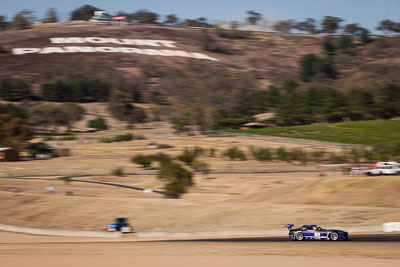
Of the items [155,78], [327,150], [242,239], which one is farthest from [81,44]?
[242,239]

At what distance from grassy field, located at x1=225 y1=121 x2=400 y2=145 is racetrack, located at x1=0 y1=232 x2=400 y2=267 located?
6396 centimetres

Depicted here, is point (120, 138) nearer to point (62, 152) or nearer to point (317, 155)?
point (62, 152)

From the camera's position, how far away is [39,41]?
189 m

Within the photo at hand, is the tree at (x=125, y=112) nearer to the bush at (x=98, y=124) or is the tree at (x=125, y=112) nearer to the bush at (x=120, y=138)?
the bush at (x=98, y=124)

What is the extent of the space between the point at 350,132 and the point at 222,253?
7801cm

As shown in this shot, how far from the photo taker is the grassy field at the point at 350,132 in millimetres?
83256

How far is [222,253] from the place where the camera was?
1848 cm

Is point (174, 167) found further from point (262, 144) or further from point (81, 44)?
point (81, 44)

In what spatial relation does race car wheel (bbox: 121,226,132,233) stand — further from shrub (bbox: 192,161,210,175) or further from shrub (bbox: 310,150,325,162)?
shrub (bbox: 310,150,325,162)

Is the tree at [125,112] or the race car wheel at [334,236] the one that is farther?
the tree at [125,112]

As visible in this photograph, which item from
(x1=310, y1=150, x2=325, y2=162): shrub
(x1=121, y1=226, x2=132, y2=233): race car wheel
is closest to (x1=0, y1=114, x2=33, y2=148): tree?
(x1=310, y1=150, x2=325, y2=162): shrub

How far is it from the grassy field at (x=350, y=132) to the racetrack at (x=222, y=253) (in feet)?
210

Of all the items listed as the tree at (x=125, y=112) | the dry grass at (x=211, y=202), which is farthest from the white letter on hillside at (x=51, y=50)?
the dry grass at (x=211, y=202)

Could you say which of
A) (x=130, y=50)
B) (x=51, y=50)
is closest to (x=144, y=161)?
(x=130, y=50)
